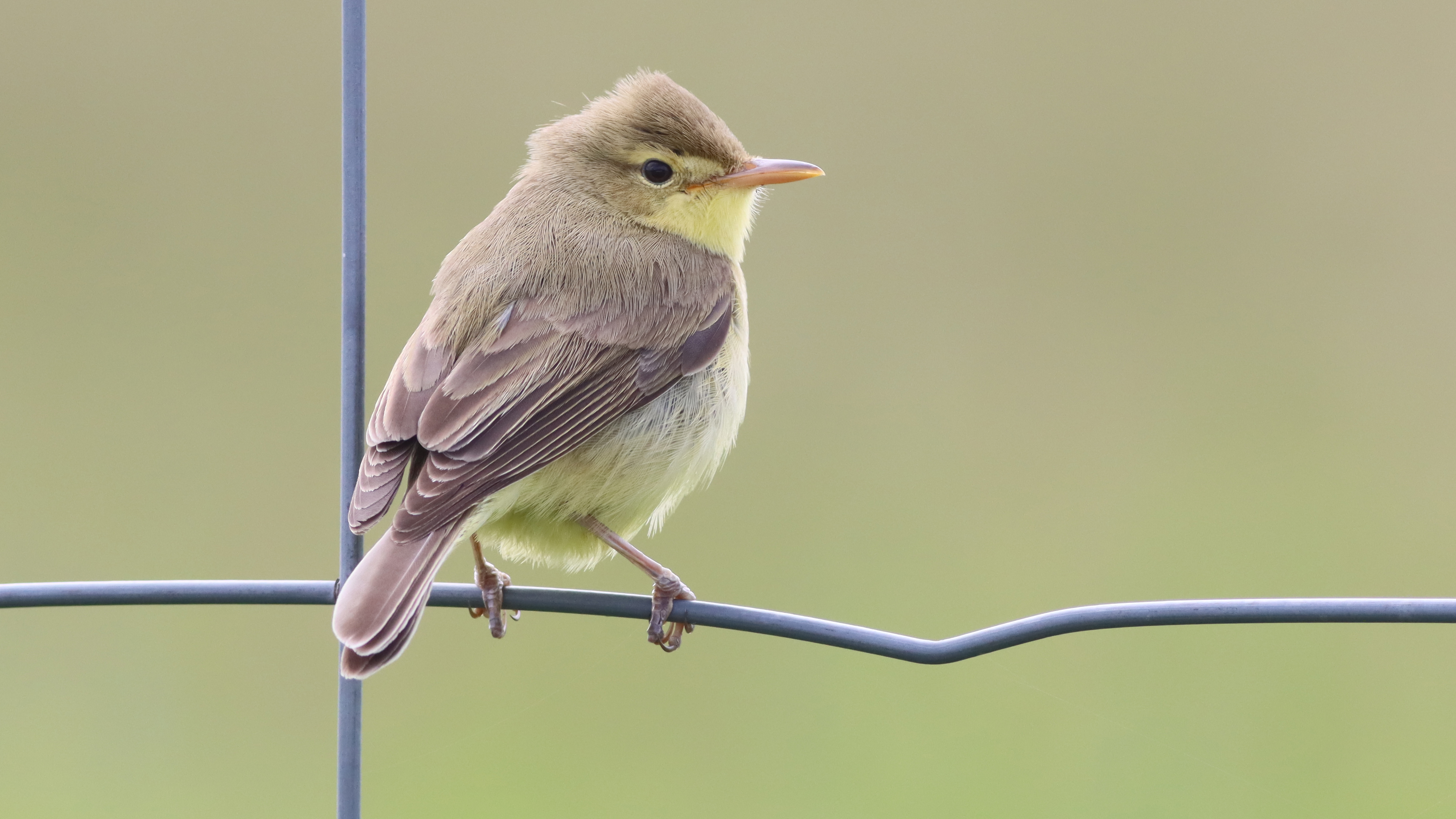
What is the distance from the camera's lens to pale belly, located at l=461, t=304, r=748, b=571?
10.9 feet

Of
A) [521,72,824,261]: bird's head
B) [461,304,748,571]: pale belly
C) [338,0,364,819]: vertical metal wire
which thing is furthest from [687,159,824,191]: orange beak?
[338,0,364,819]: vertical metal wire

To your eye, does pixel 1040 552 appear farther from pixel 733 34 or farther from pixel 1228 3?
pixel 1228 3

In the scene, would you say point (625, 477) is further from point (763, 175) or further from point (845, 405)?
point (845, 405)

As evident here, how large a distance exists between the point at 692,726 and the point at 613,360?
2.27 m

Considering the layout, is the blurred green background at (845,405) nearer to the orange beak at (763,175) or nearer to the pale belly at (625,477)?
the orange beak at (763,175)

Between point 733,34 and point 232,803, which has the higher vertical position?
point 733,34

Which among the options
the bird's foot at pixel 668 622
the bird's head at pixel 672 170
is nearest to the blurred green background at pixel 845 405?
the bird's head at pixel 672 170

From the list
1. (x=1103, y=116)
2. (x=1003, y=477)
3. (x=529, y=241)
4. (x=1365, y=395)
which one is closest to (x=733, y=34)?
(x=1103, y=116)

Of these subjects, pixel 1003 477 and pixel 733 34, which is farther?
pixel 733 34

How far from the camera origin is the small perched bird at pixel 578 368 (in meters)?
3.04

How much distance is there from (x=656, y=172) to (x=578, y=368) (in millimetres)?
780

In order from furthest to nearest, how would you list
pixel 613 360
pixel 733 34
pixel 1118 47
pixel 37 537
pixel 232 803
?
pixel 1118 47, pixel 733 34, pixel 37 537, pixel 232 803, pixel 613 360

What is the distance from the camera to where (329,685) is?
212 inches

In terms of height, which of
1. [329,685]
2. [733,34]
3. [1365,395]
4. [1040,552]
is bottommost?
[329,685]
